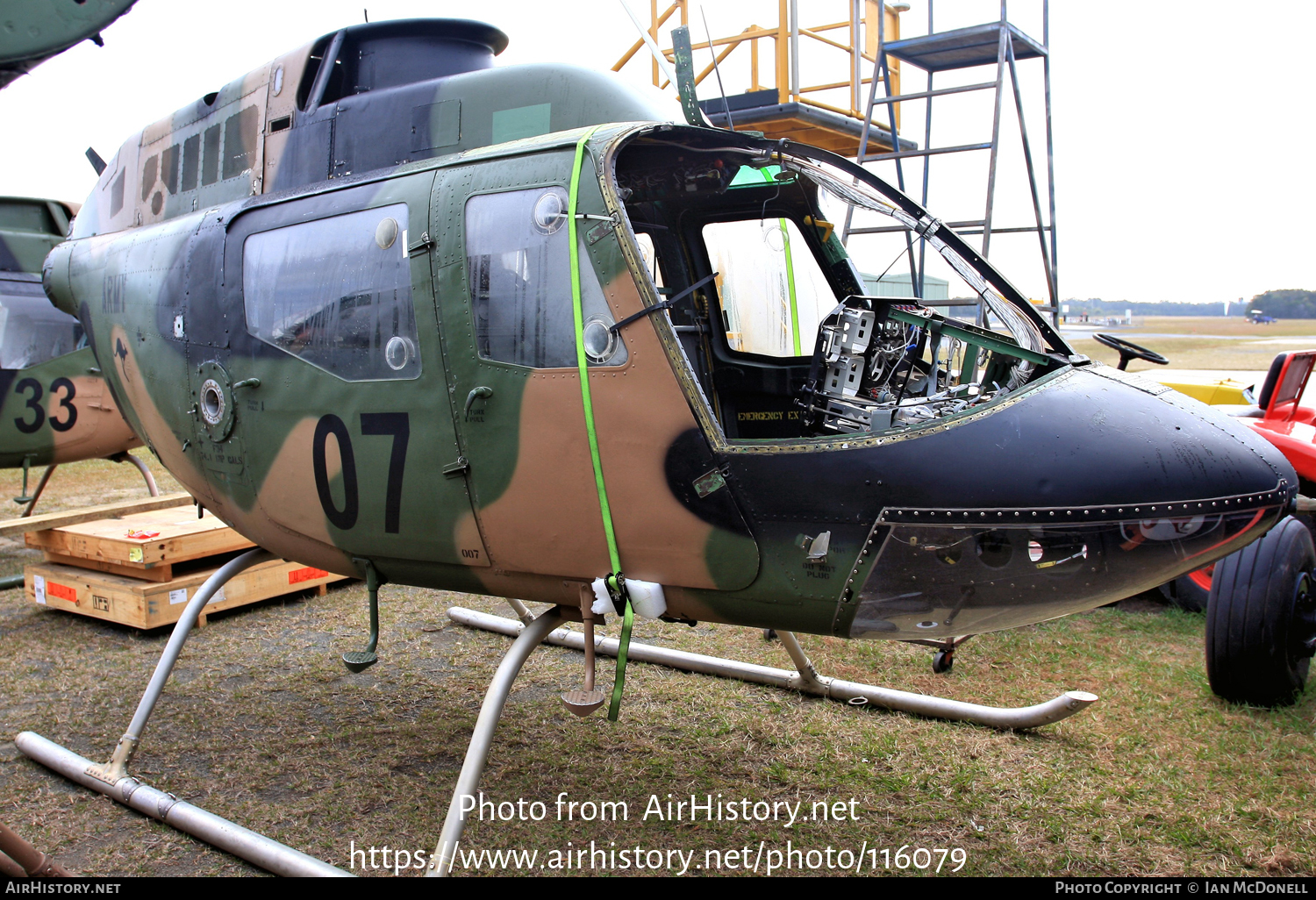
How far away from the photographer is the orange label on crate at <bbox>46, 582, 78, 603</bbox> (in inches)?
246

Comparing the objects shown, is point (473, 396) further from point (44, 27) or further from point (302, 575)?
point (302, 575)

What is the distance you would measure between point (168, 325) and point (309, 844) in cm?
225

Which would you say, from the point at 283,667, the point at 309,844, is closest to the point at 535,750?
the point at 309,844

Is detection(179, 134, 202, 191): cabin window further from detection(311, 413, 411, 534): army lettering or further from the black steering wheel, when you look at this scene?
the black steering wheel

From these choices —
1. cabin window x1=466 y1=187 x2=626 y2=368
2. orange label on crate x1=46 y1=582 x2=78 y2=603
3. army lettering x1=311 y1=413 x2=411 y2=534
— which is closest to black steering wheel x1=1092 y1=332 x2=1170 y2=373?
cabin window x1=466 y1=187 x2=626 y2=368

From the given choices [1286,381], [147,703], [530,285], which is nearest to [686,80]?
[530,285]

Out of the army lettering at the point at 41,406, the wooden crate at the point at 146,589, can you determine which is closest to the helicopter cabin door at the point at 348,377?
the wooden crate at the point at 146,589

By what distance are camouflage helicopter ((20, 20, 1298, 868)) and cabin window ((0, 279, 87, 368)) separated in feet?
13.0

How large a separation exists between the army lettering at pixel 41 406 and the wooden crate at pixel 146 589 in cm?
156

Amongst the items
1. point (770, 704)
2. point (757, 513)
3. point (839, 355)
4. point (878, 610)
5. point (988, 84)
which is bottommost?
point (770, 704)

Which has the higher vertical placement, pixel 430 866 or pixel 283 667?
pixel 430 866

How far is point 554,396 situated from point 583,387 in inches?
4.7

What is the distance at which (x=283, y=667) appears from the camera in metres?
5.39

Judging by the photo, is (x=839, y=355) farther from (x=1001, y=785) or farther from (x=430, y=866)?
(x=430, y=866)
